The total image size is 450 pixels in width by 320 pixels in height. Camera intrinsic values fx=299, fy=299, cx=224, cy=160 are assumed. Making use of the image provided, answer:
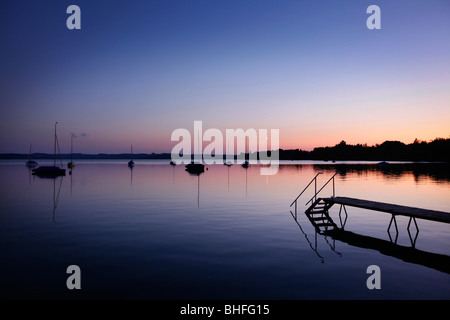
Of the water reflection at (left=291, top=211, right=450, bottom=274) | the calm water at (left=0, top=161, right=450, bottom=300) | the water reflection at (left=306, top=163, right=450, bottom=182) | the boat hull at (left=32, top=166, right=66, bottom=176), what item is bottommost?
the water reflection at (left=306, top=163, right=450, bottom=182)

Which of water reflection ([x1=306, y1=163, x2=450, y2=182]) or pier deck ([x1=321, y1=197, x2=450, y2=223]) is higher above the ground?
pier deck ([x1=321, y1=197, x2=450, y2=223])

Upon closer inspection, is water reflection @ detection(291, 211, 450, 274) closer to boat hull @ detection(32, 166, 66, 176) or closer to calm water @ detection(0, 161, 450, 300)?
calm water @ detection(0, 161, 450, 300)

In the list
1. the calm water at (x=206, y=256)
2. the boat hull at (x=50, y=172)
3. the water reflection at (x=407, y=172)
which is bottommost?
the water reflection at (x=407, y=172)

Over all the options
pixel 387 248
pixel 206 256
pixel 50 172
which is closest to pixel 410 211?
pixel 387 248

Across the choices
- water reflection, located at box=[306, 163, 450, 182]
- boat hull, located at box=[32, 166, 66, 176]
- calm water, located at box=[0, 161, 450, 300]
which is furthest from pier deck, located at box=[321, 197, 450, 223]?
boat hull, located at box=[32, 166, 66, 176]

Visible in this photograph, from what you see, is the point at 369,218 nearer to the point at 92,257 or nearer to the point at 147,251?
the point at 147,251

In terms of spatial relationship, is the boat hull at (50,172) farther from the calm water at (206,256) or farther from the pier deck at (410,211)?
the pier deck at (410,211)

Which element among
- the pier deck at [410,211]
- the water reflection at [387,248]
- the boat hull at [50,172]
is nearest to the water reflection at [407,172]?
the pier deck at [410,211]

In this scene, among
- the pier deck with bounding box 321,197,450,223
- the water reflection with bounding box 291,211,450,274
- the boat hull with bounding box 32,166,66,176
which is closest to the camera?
the water reflection with bounding box 291,211,450,274

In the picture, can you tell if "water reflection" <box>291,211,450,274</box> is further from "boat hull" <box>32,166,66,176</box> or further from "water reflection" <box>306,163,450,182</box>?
"boat hull" <box>32,166,66,176</box>

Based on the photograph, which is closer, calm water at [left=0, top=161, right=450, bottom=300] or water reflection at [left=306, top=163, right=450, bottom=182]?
calm water at [left=0, top=161, right=450, bottom=300]

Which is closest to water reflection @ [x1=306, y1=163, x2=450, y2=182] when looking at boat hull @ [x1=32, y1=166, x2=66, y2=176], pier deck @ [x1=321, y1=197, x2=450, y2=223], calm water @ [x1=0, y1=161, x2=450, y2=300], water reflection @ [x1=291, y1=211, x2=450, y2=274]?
pier deck @ [x1=321, y1=197, x2=450, y2=223]

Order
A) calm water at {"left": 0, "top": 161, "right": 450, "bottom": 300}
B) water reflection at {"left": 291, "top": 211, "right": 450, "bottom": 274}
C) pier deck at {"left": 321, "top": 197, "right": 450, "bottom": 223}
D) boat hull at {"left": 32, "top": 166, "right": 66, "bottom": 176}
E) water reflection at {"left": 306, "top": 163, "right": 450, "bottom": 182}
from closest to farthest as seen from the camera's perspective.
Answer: calm water at {"left": 0, "top": 161, "right": 450, "bottom": 300} < water reflection at {"left": 291, "top": 211, "right": 450, "bottom": 274} < pier deck at {"left": 321, "top": 197, "right": 450, "bottom": 223} < water reflection at {"left": 306, "top": 163, "right": 450, "bottom": 182} < boat hull at {"left": 32, "top": 166, "right": 66, "bottom": 176}

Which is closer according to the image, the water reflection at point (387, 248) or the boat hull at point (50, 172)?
the water reflection at point (387, 248)
